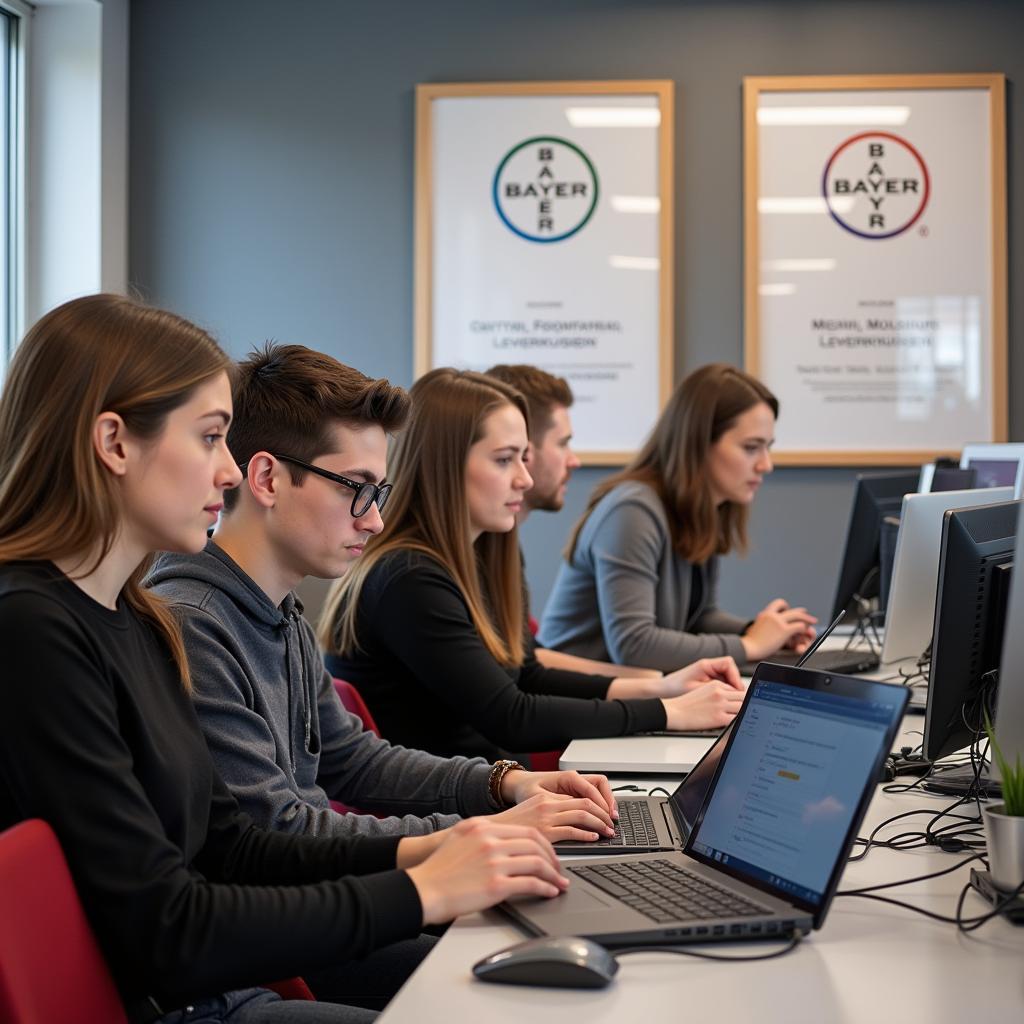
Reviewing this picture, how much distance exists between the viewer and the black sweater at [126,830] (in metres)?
1.08

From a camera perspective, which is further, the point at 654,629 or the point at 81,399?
the point at 654,629

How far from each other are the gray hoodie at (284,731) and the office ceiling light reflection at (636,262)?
2613 mm

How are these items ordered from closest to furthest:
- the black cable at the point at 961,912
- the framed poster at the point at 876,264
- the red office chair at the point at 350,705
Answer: the black cable at the point at 961,912 → the red office chair at the point at 350,705 → the framed poster at the point at 876,264

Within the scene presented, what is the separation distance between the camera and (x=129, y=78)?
14.1 ft

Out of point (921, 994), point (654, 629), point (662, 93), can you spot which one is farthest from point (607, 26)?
point (921, 994)

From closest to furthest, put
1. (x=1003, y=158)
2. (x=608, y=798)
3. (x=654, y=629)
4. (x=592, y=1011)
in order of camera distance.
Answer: (x=592, y=1011) < (x=608, y=798) < (x=654, y=629) < (x=1003, y=158)

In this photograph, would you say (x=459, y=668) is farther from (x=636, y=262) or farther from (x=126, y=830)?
Result: (x=636, y=262)

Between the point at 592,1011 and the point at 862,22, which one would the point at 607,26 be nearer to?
the point at 862,22

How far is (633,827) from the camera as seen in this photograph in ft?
5.02

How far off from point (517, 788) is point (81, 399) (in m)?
0.84

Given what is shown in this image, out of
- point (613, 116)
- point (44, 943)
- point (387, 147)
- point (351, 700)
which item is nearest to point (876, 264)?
point (613, 116)

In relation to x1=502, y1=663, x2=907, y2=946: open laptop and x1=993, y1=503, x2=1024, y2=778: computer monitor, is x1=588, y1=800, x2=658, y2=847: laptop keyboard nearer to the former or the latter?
x1=502, y1=663, x2=907, y2=946: open laptop

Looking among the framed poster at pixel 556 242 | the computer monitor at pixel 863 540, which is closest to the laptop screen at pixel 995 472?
the computer monitor at pixel 863 540

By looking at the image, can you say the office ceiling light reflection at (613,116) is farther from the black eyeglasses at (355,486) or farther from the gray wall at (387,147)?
the black eyeglasses at (355,486)
